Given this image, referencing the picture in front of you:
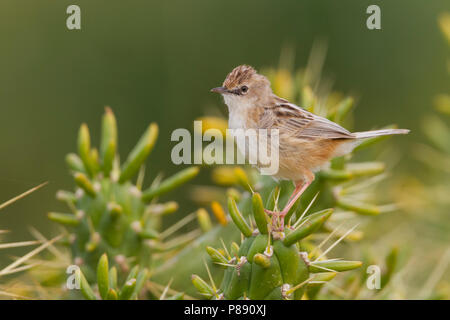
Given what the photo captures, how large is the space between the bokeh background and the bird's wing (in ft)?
10.1

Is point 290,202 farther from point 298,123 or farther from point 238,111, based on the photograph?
point 238,111

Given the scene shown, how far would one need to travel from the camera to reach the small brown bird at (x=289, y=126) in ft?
8.94

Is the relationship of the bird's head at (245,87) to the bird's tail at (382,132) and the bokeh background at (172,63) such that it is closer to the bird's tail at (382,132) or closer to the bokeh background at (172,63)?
the bird's tail at (382,132)

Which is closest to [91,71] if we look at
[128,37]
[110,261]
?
[128,37]

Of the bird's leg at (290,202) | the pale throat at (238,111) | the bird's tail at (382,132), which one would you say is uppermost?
the pale throat at (238,111)

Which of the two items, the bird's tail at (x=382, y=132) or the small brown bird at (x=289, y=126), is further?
the small brown bird at (x=289, y=126)

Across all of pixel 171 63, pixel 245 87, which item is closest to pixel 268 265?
pixel 245 87

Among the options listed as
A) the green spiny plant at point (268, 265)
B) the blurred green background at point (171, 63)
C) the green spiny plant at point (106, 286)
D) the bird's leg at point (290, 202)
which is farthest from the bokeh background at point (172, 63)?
the green spiny plant at point (268, 265)

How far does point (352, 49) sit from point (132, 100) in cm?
227

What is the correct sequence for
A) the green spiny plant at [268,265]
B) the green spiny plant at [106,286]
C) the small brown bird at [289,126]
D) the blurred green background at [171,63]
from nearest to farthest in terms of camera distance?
1. the green spiny plant at [268,265]
2. the green spiny plant at [106,286]
3. the small brown bird at [289,126]
4. the blurred green background at [171,63]

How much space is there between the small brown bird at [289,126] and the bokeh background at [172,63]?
3063mm

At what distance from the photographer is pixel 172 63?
20.3 feet

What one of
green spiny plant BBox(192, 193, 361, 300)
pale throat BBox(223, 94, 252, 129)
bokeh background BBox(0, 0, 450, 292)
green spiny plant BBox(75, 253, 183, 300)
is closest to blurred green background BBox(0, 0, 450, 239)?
bokeh background BBox(0, 0, 450, 292)

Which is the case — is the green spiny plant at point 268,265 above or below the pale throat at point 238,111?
below
